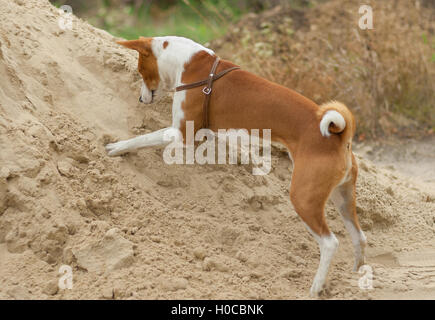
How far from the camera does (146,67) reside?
4531mm

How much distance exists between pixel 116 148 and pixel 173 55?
87cm

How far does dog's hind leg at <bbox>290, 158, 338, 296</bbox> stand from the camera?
11.9 ft

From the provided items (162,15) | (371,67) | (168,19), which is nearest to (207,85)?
(371,67)

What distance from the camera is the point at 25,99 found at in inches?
169

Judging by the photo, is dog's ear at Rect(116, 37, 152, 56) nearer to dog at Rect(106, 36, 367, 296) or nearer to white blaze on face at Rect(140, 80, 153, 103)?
dog at Rect(106, 36, 367, 296)

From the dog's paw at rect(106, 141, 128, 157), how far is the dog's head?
48 centimetres

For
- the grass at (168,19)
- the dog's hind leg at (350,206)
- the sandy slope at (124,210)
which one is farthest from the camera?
the grass at (168,19)

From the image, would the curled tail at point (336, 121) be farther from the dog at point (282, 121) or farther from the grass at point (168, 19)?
the grass at point (168, 19)

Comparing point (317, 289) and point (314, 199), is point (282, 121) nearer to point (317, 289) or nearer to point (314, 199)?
point (314, 199)

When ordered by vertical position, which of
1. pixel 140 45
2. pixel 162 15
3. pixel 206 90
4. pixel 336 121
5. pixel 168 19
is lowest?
pixel 336 121

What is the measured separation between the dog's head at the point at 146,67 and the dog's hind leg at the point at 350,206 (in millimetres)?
1704

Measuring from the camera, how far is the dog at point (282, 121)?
365cm

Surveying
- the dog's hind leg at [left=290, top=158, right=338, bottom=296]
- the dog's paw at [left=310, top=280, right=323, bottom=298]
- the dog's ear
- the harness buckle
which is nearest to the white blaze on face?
the dog's ear

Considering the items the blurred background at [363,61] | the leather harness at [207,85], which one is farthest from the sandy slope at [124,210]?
the blurred background at [363,61]
